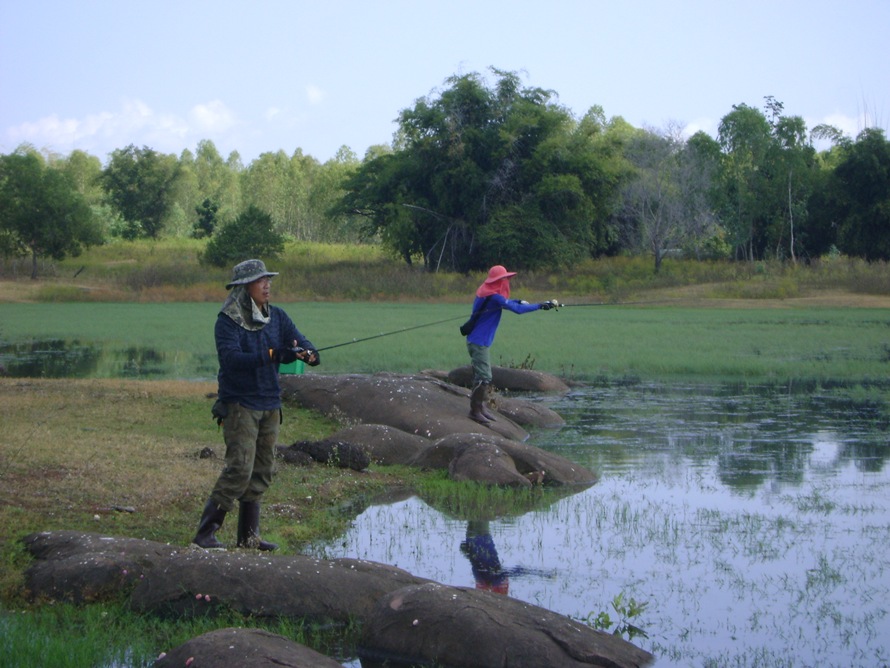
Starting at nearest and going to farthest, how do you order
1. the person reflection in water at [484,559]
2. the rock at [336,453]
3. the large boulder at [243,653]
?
the large boulder at [243,653], the person reflection in water at [484,559], the rock at [336,453]

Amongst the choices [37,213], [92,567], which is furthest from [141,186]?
[92,567]

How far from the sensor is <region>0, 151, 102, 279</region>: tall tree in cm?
5525

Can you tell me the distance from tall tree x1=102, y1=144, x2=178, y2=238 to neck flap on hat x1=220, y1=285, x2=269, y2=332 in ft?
255

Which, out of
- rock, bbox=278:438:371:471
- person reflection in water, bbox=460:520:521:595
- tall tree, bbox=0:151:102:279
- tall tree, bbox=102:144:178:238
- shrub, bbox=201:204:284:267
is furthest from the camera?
tall tree, bbox=102:144:178:238

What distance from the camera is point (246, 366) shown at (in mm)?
6945

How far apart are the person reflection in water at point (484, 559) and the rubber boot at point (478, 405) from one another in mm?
4124

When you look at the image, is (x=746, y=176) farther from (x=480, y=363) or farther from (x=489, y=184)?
(x=480, y=363)

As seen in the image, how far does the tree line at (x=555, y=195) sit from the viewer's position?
174ft

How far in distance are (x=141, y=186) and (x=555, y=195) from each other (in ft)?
135


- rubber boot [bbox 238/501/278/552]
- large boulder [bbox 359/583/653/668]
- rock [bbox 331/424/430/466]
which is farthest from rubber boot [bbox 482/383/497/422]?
large boulder [bbox 359/583/653/668]

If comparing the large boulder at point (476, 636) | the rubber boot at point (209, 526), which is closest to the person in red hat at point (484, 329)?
the rubber boot at point (209, 526)

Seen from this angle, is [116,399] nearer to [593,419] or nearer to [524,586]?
[593,419]

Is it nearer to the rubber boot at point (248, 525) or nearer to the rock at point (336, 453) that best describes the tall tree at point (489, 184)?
the rock at point (336, 453)

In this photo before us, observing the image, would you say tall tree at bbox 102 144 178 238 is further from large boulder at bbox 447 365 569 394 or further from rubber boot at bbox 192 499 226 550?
rubber boot at bbox 192 499 226 550
